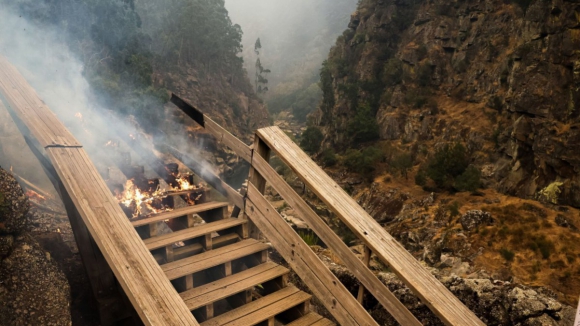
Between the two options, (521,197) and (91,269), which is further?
(521,197)

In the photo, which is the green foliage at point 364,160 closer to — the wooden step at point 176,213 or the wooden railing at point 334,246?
the wooden step at point 176,213

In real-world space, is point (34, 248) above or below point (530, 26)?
below

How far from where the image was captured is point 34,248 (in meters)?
3.13

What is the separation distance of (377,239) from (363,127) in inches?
962

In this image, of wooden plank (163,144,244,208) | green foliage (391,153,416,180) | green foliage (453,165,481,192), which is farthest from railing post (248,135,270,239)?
green foliage (391,153,416,180)

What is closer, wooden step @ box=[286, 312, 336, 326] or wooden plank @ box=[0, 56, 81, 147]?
wooden plank @ box=[0, 56, 81, 147]

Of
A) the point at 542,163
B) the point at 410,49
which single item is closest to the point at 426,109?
the point at 410,49

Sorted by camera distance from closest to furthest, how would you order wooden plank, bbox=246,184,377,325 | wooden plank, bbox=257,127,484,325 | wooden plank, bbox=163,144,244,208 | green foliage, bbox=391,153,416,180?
wooden plank, bbox=257,127,484,325 < wooden plank, bbox=246,184,377,325 < wooden plank, bbox=163,144,244,208 < green foliage, bbox=391,153,416,180

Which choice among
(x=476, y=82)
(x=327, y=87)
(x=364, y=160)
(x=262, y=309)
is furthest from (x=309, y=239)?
(x=327, y=87)

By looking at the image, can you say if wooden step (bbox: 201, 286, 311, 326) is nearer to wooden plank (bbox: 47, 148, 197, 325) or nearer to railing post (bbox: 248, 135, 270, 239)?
wooden plank (bbox: 47, 148, 197, 325)

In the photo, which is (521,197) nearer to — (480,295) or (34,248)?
(480,295)

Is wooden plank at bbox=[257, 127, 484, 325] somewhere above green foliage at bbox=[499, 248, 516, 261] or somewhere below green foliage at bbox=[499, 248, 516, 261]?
above

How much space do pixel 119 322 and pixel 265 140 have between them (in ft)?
6.57

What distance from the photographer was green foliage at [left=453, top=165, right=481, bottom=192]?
15.8 meters
